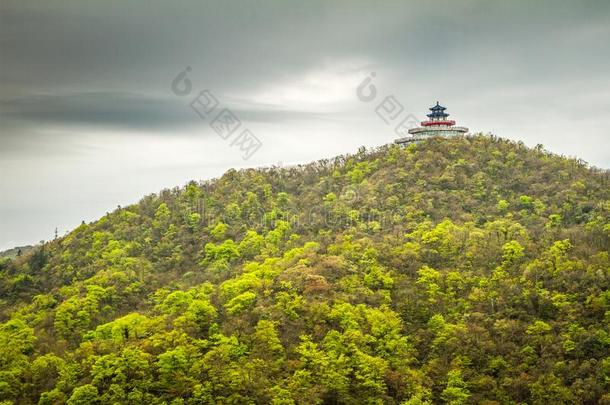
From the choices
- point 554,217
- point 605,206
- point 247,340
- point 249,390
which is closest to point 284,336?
point 247,340

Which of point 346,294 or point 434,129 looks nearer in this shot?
point 346,294

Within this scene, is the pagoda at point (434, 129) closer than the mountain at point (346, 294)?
No

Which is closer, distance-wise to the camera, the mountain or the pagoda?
the mountain

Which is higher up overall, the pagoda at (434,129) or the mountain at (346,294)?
the pagoda at (434,129)

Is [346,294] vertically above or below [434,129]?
below
